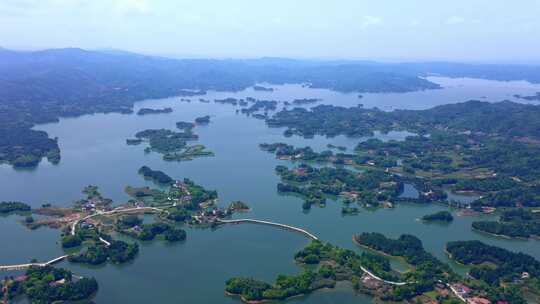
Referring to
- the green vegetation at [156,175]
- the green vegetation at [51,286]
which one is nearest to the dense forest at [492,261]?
the green vegetation at [51,286]

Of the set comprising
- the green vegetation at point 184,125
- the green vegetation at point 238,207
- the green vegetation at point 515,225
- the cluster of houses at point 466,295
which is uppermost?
the green vegetation at point 184,125

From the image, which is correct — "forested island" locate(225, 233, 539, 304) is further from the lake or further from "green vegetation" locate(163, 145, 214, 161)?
"green vegetation" locate(163, 145, 214, 161)

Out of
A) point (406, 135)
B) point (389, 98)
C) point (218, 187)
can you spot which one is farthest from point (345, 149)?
point (389, 98)

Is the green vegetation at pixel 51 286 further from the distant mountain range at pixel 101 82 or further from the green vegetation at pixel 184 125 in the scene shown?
the green vegetation at pixel 184 125

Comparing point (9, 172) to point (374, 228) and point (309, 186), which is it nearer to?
point (309, 186)

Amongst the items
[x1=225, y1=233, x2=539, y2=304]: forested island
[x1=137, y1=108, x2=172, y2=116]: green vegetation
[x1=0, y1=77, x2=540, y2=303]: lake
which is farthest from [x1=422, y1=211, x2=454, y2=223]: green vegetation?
[x1=137, y1=108, x2=172, y2=116]: green vegetation

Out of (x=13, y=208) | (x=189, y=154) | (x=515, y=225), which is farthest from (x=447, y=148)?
(x=13, y=208)
